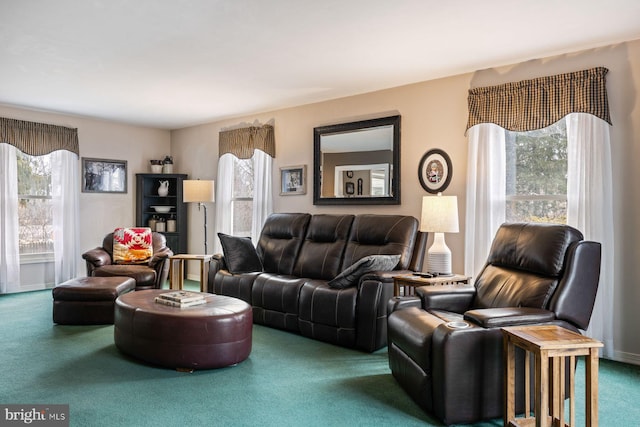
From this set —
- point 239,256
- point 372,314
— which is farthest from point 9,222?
point 372,314

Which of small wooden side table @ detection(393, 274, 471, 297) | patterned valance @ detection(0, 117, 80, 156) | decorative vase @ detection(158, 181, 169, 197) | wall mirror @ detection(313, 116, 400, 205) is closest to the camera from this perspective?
small wooden side table @ detection(393, 274, 471, 297)

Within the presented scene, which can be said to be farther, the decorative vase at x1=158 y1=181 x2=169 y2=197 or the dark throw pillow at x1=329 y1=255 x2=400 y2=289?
the decorative vase at x1=158 y1=181 x2=169 y2=197

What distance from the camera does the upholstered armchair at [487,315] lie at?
7.69 ft

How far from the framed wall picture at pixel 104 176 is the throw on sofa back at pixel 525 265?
18.2ft

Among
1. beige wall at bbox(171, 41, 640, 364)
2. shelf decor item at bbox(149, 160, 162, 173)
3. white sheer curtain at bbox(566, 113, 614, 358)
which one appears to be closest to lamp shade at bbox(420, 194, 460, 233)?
beige wall at bbox(171, 41, 640, 364)

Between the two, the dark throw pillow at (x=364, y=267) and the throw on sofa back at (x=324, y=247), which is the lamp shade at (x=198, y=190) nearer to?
the throw on sofa back at (x=324, y=247)

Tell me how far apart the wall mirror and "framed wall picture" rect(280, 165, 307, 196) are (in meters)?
0.18

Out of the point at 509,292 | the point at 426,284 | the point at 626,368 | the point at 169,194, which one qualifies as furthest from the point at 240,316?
the point at 169,194

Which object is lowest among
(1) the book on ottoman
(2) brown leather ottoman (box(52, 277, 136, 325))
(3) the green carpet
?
(3) the green carpet

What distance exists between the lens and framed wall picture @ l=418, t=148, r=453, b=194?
4.42 metres

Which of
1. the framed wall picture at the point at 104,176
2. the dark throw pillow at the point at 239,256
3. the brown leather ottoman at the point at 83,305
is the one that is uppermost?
the framed wall picture at the point at 104,176

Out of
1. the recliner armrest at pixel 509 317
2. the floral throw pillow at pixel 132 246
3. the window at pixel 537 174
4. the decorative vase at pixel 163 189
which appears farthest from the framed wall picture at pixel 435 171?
the decorative vase at pixel 163 189

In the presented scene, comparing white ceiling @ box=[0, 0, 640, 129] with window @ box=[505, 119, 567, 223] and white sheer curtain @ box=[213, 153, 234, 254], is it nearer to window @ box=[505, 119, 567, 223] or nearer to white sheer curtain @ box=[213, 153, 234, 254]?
window @ box=[505, 119, 567, 223]

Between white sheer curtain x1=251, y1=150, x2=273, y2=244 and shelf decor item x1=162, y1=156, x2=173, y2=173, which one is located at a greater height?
shelf decor item x1=162, y1=156, x2=173, y2=173
